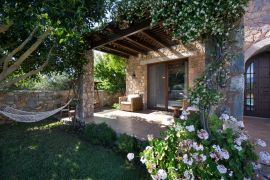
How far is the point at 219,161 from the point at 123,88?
7845mm

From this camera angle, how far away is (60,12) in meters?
2.39

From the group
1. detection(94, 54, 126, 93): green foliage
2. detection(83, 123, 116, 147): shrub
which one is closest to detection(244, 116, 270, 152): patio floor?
detection(83, 123, 116, 147): shrub

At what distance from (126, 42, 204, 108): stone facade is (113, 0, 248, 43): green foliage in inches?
128

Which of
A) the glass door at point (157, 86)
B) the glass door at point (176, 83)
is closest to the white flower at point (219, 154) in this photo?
the glass door at point (176, 83)

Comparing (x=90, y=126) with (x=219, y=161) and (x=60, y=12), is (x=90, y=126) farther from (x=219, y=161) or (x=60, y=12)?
(x=219, y=161)

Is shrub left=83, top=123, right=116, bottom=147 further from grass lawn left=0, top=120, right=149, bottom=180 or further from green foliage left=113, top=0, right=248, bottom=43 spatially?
green foliage left=113, top=0, right=248, bottom=43

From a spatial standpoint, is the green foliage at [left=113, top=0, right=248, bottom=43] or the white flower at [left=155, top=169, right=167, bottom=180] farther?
the green foliage at [left=113, top=0, right=248, bottom=43]

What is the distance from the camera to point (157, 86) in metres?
7.39

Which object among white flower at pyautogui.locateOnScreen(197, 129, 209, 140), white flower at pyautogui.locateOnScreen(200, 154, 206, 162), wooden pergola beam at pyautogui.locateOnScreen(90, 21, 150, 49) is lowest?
white flower at pyautogui.locateOnScreen(200, 154, 206, 162)

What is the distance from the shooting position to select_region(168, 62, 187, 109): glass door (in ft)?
21.4

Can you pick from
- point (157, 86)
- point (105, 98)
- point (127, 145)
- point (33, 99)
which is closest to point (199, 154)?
point (127, 145)

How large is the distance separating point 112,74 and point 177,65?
403 centimetres

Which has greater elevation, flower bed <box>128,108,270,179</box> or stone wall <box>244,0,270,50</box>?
stone wall <box>244,0,270,50</box>

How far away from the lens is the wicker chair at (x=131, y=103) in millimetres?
7133
